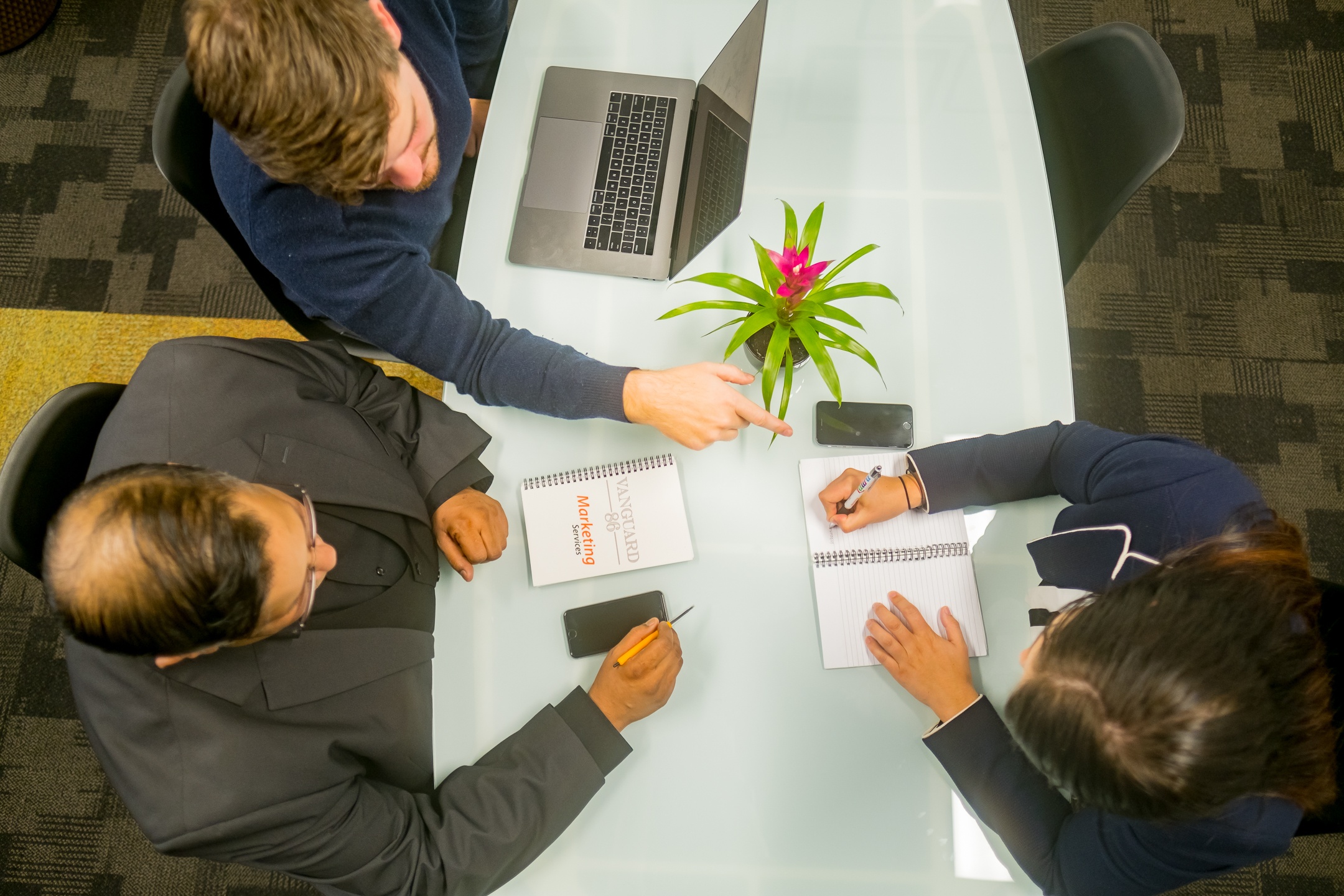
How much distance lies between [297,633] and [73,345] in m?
1.58

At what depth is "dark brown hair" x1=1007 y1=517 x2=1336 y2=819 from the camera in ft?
2.57

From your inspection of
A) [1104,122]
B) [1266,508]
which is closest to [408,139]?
[1104,122]

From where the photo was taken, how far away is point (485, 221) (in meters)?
1.28

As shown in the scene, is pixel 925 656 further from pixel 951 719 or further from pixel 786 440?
pixel 786 440

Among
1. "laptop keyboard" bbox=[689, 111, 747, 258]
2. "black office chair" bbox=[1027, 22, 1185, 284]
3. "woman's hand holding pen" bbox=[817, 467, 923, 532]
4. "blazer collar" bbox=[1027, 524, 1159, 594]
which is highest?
"black office chair" bbox=[1027, 22, 1185, 284]

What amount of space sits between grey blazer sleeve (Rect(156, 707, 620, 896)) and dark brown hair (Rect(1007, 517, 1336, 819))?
23.2 inches

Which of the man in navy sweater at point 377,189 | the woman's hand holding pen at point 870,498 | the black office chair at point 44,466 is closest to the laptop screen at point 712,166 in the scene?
the man in navy sweater at point 377,189

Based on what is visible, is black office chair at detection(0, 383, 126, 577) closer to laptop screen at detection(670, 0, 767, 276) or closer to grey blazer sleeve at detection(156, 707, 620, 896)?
grey blazer sleeve at detection(156, 707, 620, 896)

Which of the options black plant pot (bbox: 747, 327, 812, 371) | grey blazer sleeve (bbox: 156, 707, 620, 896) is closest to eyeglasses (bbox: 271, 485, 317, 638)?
grey blazer sleeve (bbox: 156, 707, 620, 896)

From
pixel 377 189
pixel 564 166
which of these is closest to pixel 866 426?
pixel 564 166

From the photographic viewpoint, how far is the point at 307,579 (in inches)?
37.4

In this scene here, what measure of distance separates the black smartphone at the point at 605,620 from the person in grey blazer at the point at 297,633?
5 centimetres

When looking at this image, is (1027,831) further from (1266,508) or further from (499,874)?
(499,874)

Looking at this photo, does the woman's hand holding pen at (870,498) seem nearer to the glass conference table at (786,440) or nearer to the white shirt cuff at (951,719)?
the glass conference table at (786,440)
